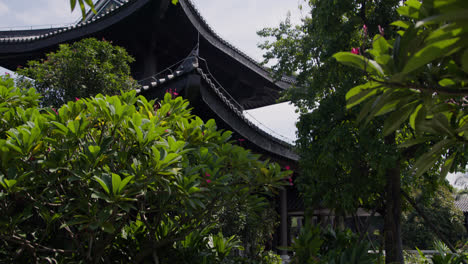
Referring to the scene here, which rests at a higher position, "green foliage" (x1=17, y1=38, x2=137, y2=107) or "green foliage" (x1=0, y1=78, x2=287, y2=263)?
"green foliage" (x1=17, y1=38, x2=137, y2=107)

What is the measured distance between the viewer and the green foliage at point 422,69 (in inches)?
29.5

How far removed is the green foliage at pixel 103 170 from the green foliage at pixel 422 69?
1.20 metres

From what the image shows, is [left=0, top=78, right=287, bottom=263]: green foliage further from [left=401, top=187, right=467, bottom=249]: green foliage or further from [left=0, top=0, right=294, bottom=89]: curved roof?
[left=401, top=187, right=467, bottom=249]: green foliage

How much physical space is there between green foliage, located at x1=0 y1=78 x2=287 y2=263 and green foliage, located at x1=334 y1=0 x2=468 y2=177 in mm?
1202

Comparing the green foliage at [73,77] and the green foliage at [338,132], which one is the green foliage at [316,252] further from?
the green foliage at [73,77]

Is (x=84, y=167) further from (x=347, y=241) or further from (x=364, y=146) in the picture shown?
Answer: (x=347, y=241)

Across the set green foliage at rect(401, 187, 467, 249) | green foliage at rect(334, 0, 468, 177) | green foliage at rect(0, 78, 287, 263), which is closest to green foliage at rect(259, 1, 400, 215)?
green foliage at rect(0, 78, 287, 263)

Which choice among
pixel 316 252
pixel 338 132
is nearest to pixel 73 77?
pixel 338 132

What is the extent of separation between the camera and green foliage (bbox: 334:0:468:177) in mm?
750

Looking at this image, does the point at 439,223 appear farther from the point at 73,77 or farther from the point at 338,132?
the point at 73,77

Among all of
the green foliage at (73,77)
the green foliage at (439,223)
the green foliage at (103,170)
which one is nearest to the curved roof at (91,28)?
the green foliage at (73,77)

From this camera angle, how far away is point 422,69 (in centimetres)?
104

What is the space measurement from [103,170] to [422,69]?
6.04 ft

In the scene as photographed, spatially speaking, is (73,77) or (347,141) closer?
(347,141)
